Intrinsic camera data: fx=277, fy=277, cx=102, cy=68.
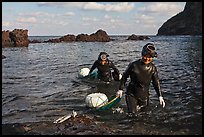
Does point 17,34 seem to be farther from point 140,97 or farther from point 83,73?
point 140,97

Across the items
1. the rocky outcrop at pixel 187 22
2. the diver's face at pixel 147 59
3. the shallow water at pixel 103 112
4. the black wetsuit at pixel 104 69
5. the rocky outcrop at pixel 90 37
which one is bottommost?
the shallow water at pixel 103 112

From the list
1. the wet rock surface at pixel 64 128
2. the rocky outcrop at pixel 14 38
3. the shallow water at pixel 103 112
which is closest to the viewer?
the wet rock surface at pixel 64 128

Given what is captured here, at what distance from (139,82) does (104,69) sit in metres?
5.94

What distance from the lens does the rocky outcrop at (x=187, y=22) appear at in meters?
117

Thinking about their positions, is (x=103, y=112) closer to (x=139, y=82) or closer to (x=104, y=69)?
(x=139, y=82)

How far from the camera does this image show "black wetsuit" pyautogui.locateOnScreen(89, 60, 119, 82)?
1462cm

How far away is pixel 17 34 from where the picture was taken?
62125 millimetres

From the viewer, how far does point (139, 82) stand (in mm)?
9070

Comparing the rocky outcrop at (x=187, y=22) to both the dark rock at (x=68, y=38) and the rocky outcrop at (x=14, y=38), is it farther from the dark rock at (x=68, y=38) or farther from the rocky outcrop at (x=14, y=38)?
the rocky outcrop at (x=14, y=38)

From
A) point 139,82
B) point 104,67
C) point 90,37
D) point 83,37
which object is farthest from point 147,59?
point 83,37

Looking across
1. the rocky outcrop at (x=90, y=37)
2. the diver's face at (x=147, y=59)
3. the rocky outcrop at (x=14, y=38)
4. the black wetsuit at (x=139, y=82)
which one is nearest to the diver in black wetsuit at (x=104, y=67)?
the black wetsuit at (x=139, y=82)

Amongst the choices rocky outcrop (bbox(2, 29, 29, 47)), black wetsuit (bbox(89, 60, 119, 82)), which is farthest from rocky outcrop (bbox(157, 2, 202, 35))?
black wetsuit (bbox(89, 60, 119, 82))

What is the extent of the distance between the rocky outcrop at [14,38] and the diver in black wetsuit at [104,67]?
166ft

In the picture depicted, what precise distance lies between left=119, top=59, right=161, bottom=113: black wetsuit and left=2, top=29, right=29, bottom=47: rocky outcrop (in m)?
56.6
